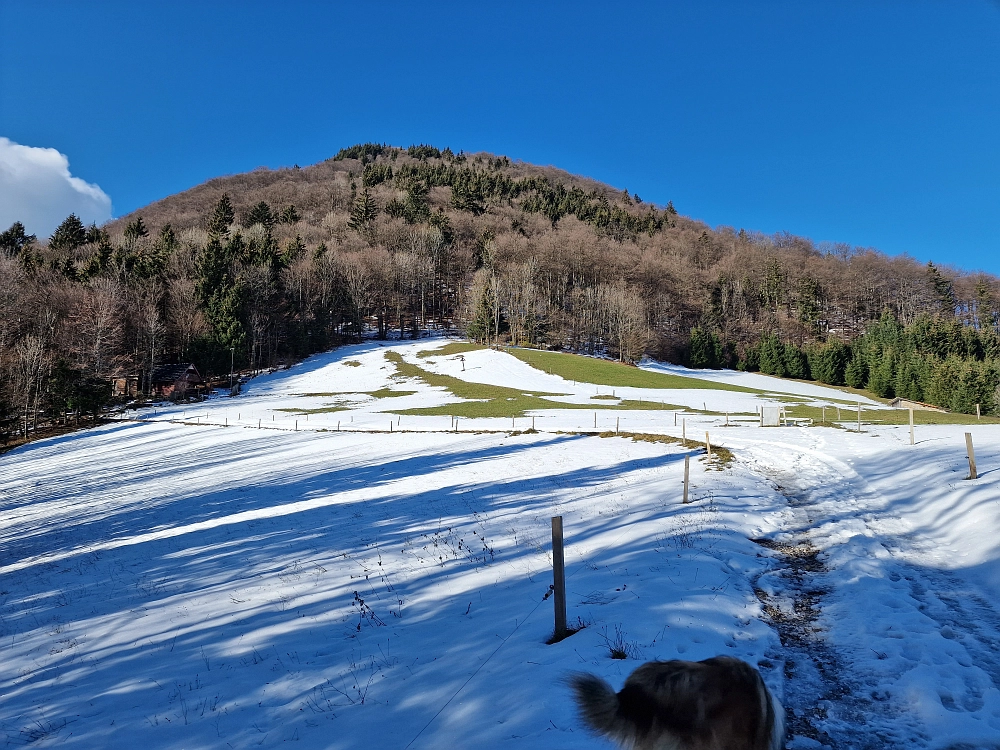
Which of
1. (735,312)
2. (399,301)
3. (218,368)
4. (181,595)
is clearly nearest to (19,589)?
(181,595)

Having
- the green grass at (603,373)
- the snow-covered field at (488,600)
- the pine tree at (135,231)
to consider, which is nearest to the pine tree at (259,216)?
the pine tree at (135,231)

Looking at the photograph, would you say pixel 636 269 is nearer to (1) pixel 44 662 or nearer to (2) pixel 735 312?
(2) pixel 735 312

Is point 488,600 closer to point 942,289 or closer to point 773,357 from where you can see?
point 773,357

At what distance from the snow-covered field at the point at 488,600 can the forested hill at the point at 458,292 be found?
32.4 m

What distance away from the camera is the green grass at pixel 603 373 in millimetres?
60969

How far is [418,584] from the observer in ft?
27.5

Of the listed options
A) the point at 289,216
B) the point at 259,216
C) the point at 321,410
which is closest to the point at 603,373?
the point at 321,410

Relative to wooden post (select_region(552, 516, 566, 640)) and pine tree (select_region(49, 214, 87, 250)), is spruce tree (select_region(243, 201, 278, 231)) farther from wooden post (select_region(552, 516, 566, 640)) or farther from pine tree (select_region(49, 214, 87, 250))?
wooden post (select_region(552, 516, 566, 640))

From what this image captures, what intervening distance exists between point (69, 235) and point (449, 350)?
65052 mm

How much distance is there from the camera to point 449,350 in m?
78.4

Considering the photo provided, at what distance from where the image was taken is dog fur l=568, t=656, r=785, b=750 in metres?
2.61

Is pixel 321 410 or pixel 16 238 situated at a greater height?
pixel 16 238

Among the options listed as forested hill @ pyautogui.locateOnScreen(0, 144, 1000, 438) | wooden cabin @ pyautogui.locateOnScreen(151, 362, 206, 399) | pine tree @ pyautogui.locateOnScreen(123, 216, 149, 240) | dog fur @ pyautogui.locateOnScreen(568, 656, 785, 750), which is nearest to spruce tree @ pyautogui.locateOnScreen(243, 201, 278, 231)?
forested hill @ pyautogui.locateOnScreen(0, 144, 1000, 438)

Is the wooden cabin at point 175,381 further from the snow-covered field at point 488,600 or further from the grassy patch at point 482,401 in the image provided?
the snow-covered field at point 488,600
